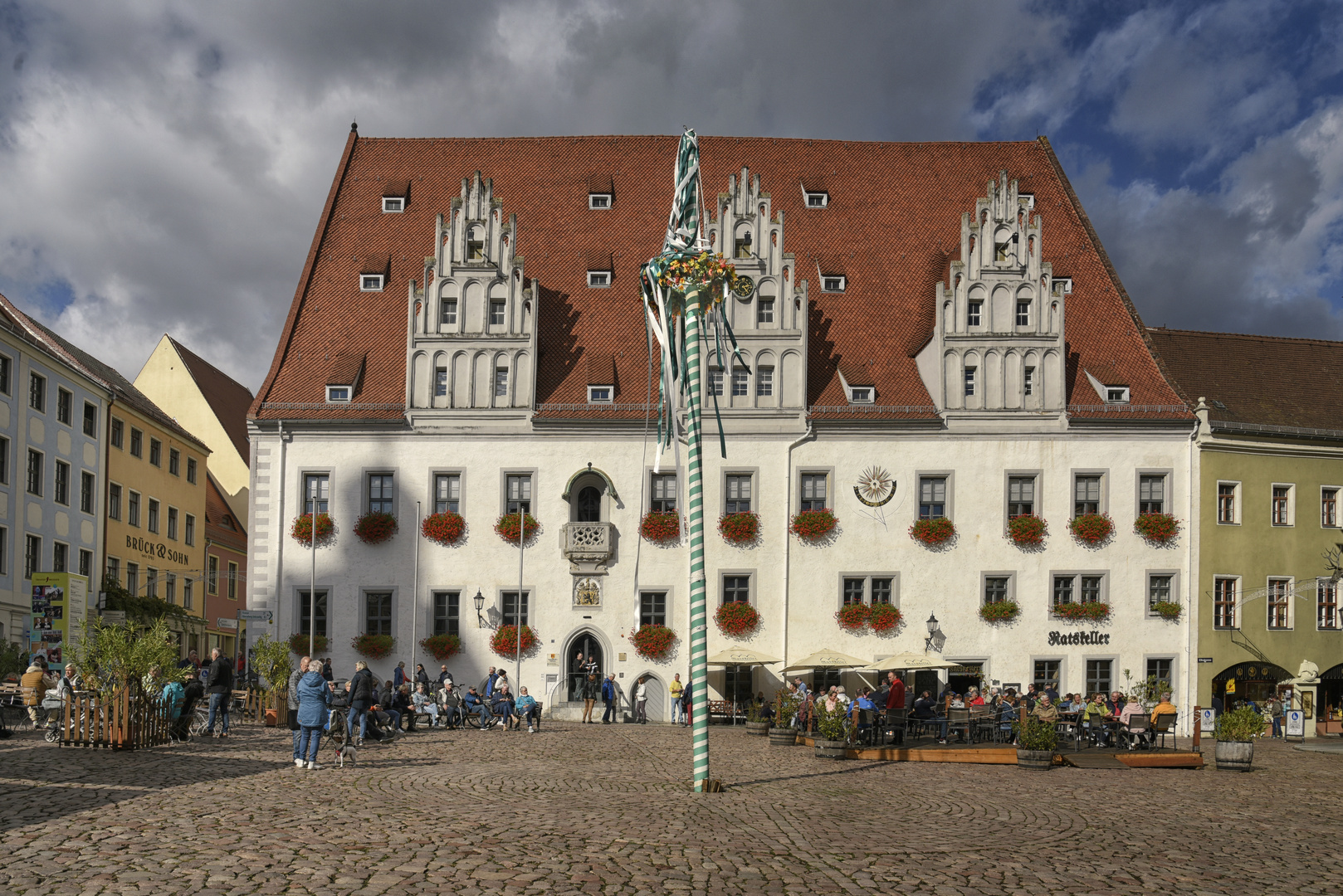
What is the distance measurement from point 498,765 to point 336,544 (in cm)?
1938

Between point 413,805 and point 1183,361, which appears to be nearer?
point 413,805

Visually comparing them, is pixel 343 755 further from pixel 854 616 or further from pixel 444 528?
pixel 854 616

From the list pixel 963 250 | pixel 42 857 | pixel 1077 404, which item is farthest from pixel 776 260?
pixel 42 857

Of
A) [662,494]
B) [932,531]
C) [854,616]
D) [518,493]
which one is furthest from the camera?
[518,493]

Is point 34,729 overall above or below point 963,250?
below

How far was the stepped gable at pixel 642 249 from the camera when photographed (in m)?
40.9

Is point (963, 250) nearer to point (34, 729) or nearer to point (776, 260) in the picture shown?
point (776, 260)

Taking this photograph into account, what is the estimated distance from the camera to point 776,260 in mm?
40625

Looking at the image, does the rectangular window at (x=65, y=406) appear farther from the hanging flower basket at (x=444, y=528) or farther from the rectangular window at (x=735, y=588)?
the rectangular window at (x=735, y=588)

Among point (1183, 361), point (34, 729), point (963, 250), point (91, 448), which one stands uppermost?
point (963, 250)

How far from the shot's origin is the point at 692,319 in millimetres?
19594

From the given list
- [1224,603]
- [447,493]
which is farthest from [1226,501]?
[447,493]

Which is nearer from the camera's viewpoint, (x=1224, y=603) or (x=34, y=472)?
(x=1224, y=603)

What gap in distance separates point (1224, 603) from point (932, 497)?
9011 millimetres
